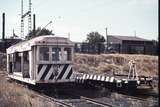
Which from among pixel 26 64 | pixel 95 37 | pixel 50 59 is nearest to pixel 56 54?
pixel 50 59

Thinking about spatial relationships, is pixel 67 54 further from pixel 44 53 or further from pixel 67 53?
pixel 44 53

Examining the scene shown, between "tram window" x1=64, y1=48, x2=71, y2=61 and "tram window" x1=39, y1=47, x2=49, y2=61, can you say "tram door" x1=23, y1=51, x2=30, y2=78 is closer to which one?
"tram window" x1=39, y1=47, x2=49, y2=61

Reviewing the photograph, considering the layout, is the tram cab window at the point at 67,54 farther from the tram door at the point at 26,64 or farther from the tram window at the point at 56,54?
the tram door at the point at 26,64

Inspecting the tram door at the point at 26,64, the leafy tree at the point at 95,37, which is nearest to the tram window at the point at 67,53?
the tram door at the point at 26,64

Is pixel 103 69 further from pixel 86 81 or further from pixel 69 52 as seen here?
pixel 69 52

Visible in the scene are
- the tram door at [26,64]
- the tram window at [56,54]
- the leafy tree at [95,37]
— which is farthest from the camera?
the leafy tree at [95,37]

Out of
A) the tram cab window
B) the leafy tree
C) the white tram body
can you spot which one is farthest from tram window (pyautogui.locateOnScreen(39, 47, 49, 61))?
the leafy tree

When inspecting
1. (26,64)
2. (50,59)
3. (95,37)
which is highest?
(95,37)

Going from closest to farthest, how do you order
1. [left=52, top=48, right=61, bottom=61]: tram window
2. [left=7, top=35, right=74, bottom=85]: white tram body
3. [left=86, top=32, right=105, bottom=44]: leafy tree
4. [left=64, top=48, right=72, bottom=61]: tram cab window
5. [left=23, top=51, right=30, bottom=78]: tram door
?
[left=7, top=35, right=74, bottom=85]: white tram body → [left=52, top=48, right=61, bottom=61]: tram window → [left=64, top=48, right=72, bottom=61]: tram cab window → [left=23, top=51, right=30, bottom=78]: tram door → [left=86, top=32, right=105, bottom=44]: leafy tree

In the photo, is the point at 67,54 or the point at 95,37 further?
the point at 95,37

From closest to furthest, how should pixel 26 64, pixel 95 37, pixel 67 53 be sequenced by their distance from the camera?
pixel 67 53 < pixel 26 64 < pixel 95 37

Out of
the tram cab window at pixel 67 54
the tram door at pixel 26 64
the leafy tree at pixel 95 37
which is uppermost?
the leafy tree at pixel 95 37

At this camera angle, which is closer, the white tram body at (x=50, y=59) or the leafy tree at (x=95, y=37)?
the white tram body at (x=50, y=59)

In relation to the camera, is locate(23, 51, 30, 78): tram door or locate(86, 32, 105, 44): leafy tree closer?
locate(23, 51, 30, 78): tram door
